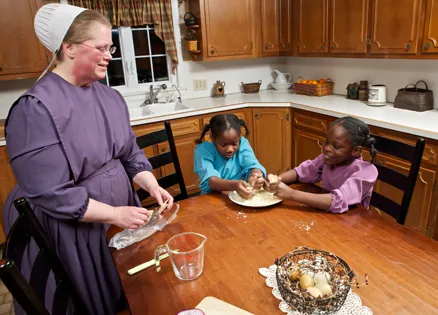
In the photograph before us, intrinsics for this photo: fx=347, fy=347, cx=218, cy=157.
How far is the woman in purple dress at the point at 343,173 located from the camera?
133 cm

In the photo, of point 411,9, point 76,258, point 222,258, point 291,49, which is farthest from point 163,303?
point 291,49

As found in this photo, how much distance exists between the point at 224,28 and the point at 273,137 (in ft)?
3.76

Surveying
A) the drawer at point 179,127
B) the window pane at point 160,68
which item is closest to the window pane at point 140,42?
the window pane at point 160,68

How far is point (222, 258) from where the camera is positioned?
1.09 metres

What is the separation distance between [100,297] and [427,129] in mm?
1982

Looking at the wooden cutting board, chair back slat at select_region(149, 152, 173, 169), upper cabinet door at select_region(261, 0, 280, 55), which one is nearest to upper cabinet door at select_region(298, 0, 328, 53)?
upper cabinet door at select_region(261, 0, 280, 55)

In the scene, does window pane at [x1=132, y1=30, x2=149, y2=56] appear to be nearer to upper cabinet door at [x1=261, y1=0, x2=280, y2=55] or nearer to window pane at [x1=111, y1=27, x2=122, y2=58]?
window pane at [x1=111, y1=27, x2=122, y2=58]

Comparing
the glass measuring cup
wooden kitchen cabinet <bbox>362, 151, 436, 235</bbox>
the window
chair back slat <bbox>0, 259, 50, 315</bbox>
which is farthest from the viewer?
the window

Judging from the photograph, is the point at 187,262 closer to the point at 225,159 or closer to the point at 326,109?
the point at 225,159

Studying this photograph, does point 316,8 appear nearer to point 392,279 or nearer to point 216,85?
point 216,85

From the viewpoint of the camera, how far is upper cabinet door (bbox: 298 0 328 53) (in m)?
3.08

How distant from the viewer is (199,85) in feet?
12.1

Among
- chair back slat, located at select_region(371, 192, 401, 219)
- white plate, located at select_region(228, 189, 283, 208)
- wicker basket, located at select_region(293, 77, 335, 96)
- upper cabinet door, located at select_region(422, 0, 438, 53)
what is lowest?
chair back slat, located at select_region(371, 192, 401, 219)

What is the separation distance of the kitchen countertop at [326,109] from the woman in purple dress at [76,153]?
1.48m
